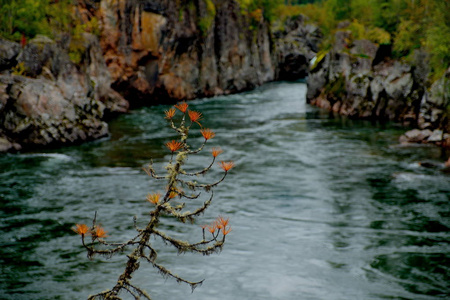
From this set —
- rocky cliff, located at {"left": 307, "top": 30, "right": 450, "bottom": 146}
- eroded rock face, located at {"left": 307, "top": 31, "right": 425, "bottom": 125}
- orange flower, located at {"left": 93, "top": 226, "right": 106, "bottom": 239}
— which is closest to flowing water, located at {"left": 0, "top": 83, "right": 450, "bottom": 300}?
rocky cliff, located at {"left": 307, "top": 30, "right": 450, "bottom": 146}

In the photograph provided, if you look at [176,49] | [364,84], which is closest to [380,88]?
[364,84]

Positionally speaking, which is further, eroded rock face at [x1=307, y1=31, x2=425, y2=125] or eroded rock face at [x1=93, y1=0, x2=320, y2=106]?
eroded rock face at [x1=93, y1=0, x2=320, y2=106]

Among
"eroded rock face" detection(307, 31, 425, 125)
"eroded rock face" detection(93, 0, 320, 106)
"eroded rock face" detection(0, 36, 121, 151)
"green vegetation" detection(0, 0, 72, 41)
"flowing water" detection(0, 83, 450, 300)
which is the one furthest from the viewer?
"eroded rock face" detection(93, 0, 320, 106)

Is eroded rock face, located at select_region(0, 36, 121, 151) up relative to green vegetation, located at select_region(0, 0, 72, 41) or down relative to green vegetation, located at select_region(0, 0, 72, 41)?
down

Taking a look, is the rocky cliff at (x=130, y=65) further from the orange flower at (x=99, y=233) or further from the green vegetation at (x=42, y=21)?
the orange flower at (x=99, y=233)

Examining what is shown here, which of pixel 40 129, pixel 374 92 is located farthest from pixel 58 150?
pixel 374 92

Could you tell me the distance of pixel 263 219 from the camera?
13836mm

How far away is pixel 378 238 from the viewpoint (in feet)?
40.4

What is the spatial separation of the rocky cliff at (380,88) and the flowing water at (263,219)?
273cm

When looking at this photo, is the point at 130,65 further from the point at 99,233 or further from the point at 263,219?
the point at 99,233

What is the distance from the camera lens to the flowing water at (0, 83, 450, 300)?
1003 centimetres

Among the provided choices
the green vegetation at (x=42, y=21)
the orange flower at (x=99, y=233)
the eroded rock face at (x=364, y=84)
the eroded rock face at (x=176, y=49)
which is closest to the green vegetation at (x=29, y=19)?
the green vegetation at (x=42, y=21)

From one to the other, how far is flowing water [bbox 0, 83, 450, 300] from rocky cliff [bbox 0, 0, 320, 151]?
1927 mm

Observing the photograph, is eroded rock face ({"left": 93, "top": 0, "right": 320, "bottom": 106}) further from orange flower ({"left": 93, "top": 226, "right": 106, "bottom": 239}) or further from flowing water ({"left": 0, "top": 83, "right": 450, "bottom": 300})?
orange flower ({"left": 93, "top": 226, "right": 106, "bottom": 239})
